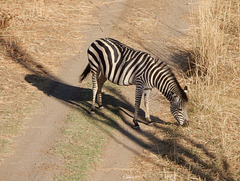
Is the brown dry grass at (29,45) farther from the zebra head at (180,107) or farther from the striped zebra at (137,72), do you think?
the zebra head at (180,107)

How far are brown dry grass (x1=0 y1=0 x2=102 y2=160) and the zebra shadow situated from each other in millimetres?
522

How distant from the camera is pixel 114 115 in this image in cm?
896

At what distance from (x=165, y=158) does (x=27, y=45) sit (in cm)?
679

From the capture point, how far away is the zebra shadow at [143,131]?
7195mm

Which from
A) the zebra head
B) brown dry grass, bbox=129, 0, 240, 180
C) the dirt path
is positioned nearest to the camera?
the dirt path

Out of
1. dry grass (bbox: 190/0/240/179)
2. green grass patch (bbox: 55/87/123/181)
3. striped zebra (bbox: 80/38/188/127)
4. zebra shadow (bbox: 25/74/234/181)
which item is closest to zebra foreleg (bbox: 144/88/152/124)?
striped zebra (bbox: 80/38/188/127)

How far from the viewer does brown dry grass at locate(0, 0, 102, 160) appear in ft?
29.3

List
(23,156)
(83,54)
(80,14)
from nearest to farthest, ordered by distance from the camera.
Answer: (23,156) < (83,54) < (80,14)

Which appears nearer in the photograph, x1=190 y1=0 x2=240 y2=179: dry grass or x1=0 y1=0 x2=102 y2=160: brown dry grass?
x1=190 y1=0 x2=240 y2=179: dry grass

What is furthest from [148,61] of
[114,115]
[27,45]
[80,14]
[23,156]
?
[80,14]

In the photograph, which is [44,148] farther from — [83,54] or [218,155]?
[83,54]

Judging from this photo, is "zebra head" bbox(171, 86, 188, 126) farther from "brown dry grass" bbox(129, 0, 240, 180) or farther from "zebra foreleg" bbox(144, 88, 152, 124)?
"zebra foreleg" bbox(144, 88, 152, 124)

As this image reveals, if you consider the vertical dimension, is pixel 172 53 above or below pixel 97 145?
above

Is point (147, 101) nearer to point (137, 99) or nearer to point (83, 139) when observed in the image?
point (137, 99)
